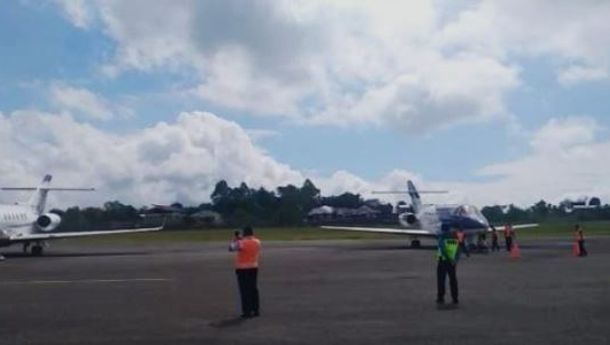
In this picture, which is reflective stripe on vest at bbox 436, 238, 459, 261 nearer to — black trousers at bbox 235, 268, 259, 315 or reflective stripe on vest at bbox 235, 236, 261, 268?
reflective stripe on vest at bbox 235, 236, 261, 268

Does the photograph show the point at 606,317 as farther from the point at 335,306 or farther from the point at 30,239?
the point at 30,239

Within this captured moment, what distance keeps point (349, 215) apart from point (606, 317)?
140871mm

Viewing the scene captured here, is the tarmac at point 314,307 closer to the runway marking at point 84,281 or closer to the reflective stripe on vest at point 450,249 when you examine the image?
the runway marking at point 84,281

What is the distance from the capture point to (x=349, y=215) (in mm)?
154375

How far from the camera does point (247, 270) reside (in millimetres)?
15711

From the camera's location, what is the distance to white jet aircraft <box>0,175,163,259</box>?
147 ft

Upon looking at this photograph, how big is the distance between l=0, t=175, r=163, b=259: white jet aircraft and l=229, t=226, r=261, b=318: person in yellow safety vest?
27.3 m

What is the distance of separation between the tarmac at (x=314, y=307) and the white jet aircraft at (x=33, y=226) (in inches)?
677

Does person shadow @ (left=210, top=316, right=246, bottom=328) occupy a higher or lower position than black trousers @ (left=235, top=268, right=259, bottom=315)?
lower

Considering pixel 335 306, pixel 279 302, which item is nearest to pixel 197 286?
pixel 279 302

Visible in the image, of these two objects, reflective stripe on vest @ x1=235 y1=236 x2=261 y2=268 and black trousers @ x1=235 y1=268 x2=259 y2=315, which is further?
reflective stripe on vest @ x1=235 y1=236 x2=261 y2=268

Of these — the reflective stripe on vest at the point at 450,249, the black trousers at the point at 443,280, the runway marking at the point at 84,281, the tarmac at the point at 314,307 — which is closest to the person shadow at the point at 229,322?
the tarmac at the point at 314,307

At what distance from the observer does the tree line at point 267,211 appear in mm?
110438

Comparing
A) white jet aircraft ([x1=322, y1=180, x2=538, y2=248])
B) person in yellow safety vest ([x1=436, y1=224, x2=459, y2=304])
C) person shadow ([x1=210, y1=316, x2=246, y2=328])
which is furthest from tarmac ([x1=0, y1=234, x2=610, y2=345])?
white jet aircraft ([x1=322, y1=180, x2=538, y2=248])
